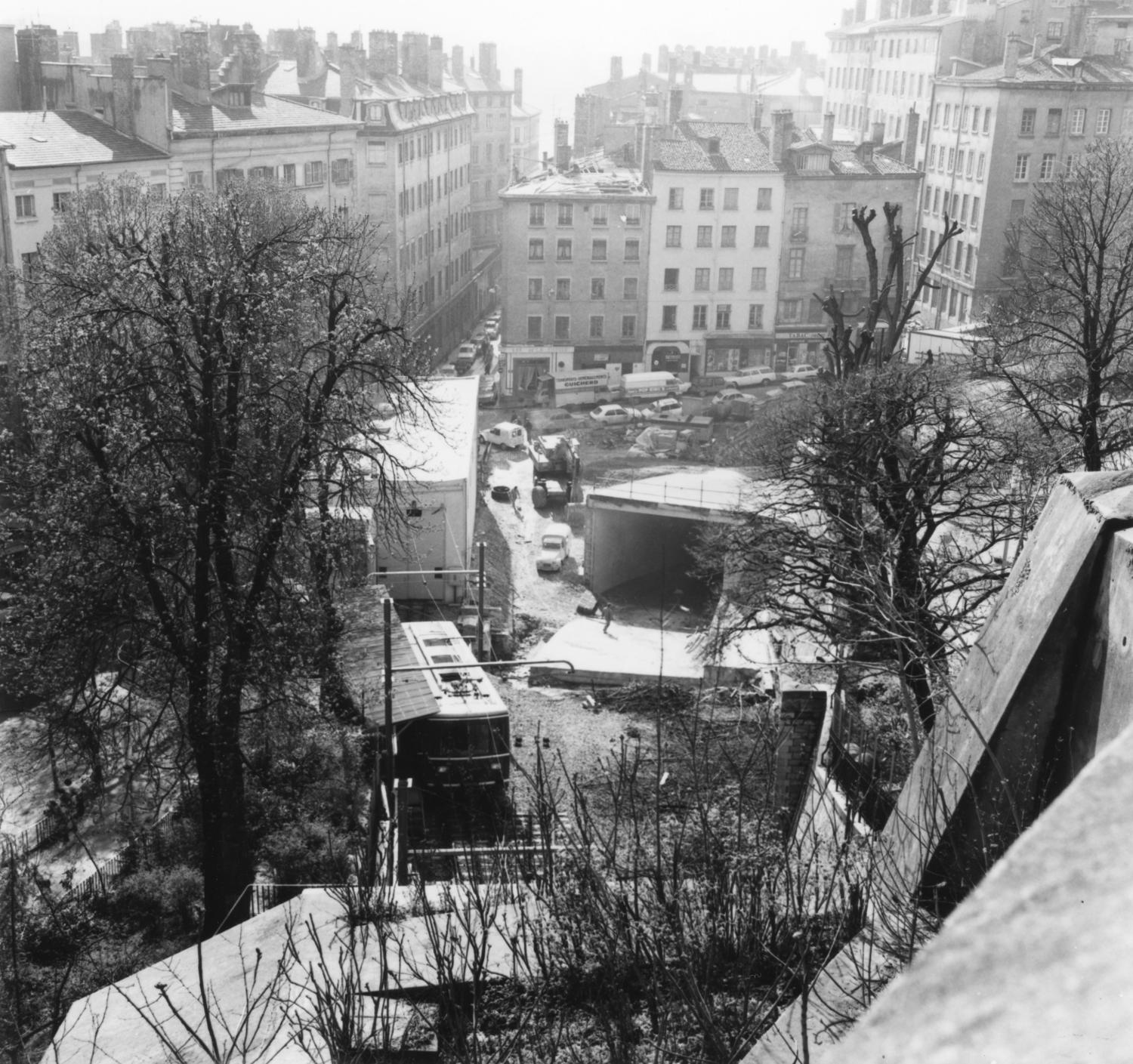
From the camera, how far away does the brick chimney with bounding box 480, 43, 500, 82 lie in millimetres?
93875

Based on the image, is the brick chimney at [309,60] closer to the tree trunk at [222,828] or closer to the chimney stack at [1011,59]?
the chimney stack at [1011,59]

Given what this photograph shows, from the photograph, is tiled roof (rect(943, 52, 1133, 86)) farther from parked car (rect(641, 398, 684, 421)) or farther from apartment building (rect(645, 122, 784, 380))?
parked car (rect(641, 398, 684, 421))

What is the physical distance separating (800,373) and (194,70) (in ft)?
96.2

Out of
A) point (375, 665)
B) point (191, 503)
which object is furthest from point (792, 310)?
point (191, 503)

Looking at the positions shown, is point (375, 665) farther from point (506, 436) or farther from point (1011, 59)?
point (1011, 59)

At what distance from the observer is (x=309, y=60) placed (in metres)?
67.1

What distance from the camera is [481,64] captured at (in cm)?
9475

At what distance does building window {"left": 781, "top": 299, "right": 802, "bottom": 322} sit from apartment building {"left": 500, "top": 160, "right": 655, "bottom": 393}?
692cm

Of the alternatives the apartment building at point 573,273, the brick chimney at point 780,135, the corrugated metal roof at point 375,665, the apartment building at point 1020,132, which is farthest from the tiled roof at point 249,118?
the apartment building at point 1020,132

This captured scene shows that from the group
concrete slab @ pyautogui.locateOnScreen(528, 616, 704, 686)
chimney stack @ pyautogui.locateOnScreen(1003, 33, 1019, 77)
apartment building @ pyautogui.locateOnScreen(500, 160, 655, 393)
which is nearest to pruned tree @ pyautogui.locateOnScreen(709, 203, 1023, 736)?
concrete slab @ pyautogui.locateOnScreen(528, 616, 704, 686)

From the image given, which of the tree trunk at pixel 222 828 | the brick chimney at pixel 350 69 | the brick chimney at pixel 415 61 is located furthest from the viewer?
the brick chimney at pixel 415 61

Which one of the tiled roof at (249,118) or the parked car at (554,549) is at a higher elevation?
the tiled roof at (249,118)

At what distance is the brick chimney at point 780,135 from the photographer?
58.2 metres

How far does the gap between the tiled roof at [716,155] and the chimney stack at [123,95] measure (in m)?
23.7
